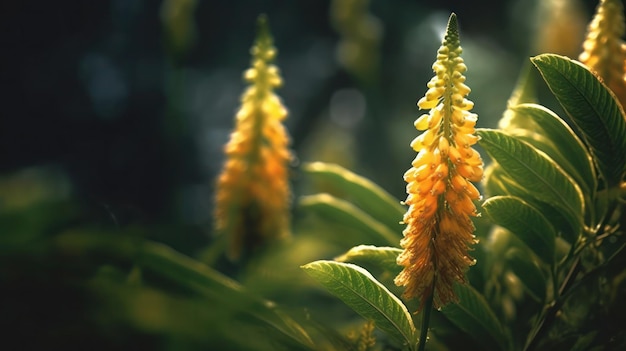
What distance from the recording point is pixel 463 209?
1.14 metres

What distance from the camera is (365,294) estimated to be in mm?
1020

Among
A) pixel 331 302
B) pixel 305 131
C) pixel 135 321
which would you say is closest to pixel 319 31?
pixel 305 131

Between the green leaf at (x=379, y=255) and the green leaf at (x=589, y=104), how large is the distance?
348 mm

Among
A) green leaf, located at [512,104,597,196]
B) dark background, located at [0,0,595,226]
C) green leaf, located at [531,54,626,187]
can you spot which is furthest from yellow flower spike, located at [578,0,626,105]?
dark background, located at [0,0,595,226]

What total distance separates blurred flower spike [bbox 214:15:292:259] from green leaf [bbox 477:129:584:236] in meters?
1.21

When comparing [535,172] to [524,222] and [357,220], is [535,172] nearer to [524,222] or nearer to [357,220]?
[524,222]

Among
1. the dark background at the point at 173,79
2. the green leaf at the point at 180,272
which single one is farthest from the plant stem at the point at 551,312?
the dark background at the point at 173,79

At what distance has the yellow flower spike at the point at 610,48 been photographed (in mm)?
1354

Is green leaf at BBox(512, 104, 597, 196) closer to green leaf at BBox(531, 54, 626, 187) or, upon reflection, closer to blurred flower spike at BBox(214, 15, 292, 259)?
green leaf at BBox(531, 54, 626, 187)

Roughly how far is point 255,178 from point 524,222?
1.40m

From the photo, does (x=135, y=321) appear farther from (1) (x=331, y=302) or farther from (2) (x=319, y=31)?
(2) (x=319, y=31)

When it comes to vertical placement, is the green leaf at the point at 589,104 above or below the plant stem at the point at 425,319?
above

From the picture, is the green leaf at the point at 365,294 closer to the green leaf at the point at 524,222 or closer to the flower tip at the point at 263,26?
the green leaf at the point at 524,222

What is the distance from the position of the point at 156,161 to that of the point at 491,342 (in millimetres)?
4542
